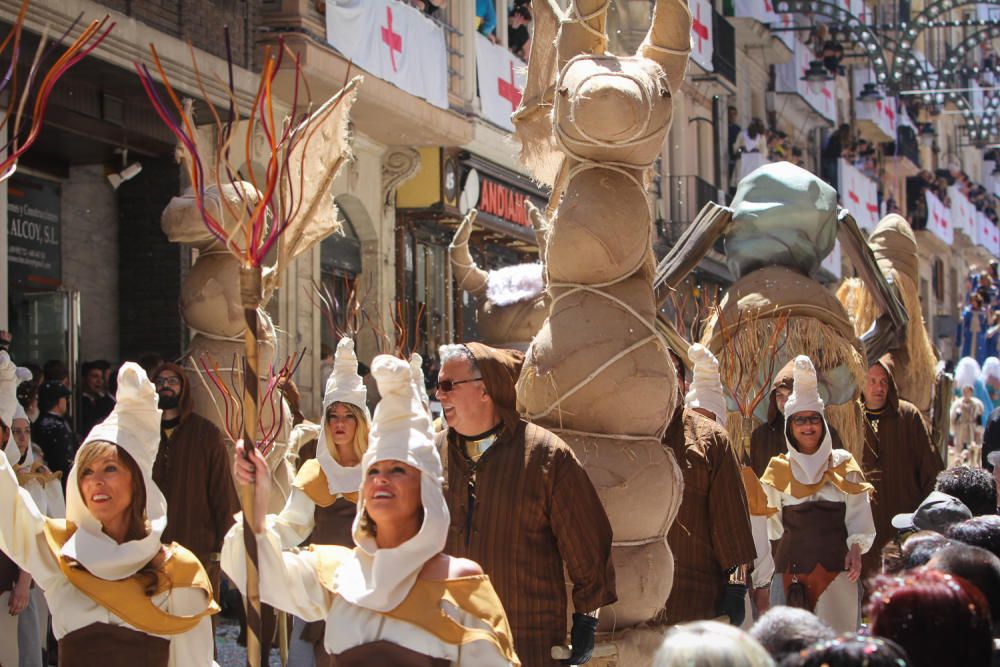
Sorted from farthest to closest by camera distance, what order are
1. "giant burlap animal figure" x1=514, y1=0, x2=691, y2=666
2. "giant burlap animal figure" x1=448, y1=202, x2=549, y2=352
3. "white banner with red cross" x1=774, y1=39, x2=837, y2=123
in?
"white banner with red cross" x1=774, y1=39, x2=837, y2=123 → "giant burlap animal figure" x1=448, y1=202, x2=549, y2=352 → "giant burlap animal figure" x1=514, y1=0, x2=691, y2=666

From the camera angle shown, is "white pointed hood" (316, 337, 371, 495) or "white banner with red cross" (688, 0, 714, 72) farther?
"white banner with red cross" (688, 0, 714, 72)

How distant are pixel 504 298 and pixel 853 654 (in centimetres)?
798

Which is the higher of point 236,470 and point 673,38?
point 673,38

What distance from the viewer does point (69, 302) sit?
47.5ft

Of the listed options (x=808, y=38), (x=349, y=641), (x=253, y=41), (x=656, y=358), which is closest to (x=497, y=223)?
(x=253, y=41)

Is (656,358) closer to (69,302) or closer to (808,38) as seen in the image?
(69,302)

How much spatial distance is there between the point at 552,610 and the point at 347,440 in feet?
8.09

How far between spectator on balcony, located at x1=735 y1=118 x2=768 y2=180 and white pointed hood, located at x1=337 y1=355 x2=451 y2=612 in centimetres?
2954

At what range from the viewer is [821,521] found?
8.85 meters

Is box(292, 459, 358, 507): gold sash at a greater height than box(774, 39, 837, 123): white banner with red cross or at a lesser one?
lesser

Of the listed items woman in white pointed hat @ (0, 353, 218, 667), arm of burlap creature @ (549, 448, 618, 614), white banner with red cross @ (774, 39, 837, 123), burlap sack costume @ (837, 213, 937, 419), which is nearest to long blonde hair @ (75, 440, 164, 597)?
woman in white pointed hat @ (0, 353, 218, 667)

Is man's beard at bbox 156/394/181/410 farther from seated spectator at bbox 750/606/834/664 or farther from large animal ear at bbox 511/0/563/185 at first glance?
seated spectator at bbox 750/606/834/664

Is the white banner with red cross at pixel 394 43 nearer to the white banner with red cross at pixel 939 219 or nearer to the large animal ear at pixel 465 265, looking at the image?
the large animal ear at pixel 465 265

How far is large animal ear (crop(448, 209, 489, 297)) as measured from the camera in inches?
442
